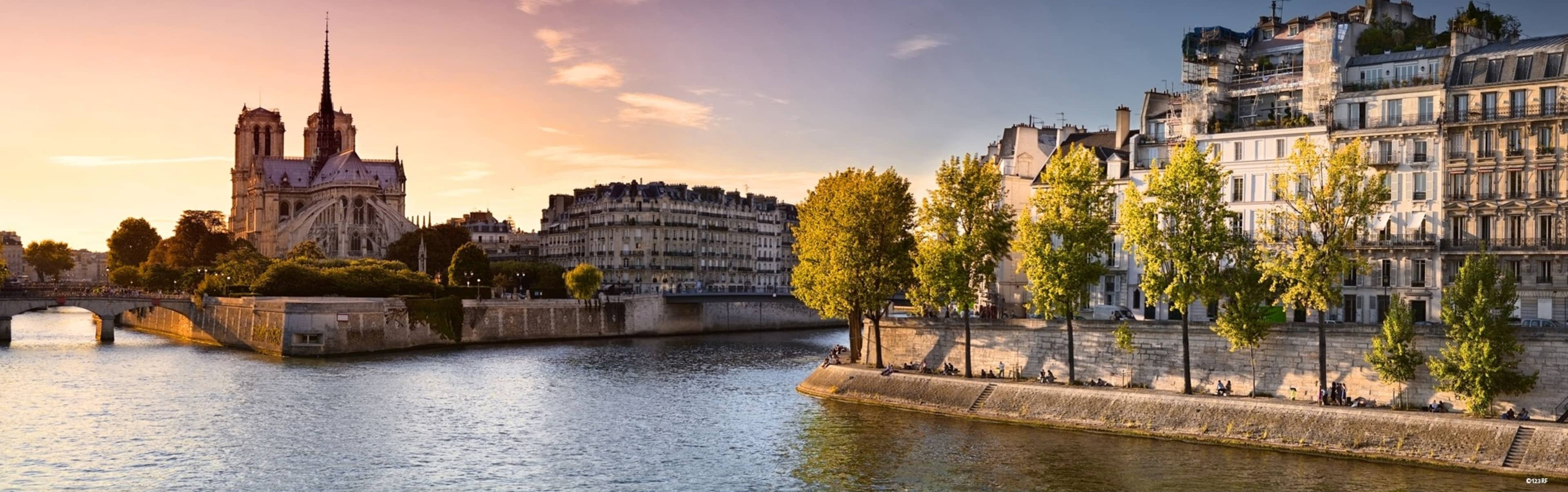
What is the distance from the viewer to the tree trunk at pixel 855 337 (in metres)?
69.4

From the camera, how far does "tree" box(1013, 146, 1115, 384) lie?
55719 millimetres

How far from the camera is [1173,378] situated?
5469 cm

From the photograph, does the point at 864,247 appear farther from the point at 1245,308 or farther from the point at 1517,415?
the point at 1517,415

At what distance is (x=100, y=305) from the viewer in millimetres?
110500

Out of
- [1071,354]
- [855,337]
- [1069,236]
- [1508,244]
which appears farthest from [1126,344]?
[855,337]

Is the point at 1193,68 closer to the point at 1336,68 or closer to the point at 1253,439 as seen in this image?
the point at 1336,68

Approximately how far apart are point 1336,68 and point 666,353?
166 feet

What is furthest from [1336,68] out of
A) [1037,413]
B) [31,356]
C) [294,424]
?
[31,356]

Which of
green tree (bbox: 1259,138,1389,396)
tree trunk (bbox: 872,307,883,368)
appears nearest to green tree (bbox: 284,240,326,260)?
tree trunk (bbox: 872,307,883,368)

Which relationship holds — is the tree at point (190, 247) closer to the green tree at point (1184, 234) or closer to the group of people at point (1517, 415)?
the green tree at point (1184, 234)

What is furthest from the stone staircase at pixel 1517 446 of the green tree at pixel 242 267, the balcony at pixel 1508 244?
the green tree at pixel 242 267

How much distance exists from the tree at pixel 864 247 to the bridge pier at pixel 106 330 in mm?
65477

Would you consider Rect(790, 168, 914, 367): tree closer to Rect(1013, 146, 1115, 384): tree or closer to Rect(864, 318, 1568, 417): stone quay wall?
Rect(864, 318, 1568, 417): stone quay wall

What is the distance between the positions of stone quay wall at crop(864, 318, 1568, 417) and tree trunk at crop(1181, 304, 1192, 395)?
15.1 inches
